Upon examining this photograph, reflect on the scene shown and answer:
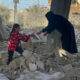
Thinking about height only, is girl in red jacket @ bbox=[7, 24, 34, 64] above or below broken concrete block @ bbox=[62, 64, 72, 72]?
above

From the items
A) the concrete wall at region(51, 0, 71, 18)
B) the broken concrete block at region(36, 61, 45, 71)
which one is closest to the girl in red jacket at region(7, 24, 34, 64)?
the broken concrete block at region(36, 61, 45, 71)

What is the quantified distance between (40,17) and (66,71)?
2126 cm

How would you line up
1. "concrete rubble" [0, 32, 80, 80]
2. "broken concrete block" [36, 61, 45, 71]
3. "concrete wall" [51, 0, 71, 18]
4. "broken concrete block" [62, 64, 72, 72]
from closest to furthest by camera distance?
1. "concrete rubble" [0, 32, 80, 80]
2. "broken concrete block" [62, 64, 72, 72]
3. "broken concrete block" [36, 61, 45, 71]
4. "concrete wall" [51, 0, 71, 18]

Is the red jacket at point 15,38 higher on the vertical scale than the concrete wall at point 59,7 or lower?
lower

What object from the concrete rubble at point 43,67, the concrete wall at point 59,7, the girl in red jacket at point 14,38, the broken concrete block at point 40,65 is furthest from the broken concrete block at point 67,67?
the concrete wall at point 59,7

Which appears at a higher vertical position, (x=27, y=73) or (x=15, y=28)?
(x=15, y=28)

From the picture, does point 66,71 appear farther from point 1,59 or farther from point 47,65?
point 1,59

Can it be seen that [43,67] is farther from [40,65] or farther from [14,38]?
[14,38]

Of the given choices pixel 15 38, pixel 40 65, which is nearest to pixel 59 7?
pixel 15 38

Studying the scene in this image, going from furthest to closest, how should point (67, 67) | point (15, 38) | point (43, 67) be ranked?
point (15, 38) → point (43, 67) → point (67, 67)

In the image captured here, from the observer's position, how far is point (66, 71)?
844 cm

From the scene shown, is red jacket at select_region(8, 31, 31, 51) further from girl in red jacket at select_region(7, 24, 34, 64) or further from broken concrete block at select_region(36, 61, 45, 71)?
broken concrete block at select_region(36, 61, 45, 71)

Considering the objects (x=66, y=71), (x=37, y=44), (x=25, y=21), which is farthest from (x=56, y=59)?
(x=25, y=21)

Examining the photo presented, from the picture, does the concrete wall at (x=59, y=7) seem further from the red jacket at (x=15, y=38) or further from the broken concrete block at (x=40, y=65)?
the broken concrete block at (x=40, y=65)
